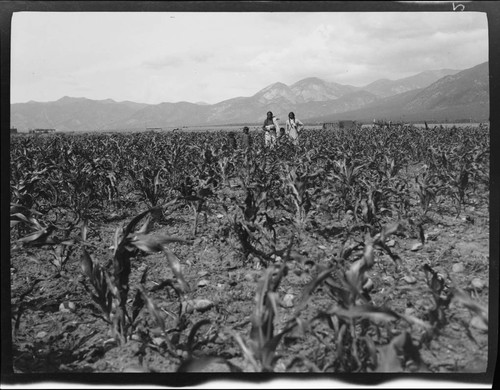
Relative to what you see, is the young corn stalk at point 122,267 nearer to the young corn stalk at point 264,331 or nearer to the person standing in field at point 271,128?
the young corn stalk at point 264,331

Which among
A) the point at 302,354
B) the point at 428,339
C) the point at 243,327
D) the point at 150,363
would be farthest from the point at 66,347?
the point at 428,339

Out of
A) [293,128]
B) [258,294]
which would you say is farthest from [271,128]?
[258,294]

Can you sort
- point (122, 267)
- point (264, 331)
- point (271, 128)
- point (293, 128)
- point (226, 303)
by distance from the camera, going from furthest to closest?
point (271, 128)
point (293, 128)
point (226, 303)
point (122, 267)
point (264, 331)

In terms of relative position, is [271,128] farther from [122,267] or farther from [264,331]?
[264,331]

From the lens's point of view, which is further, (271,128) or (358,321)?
(271,128)

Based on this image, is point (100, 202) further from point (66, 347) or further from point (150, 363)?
point (150, 363)

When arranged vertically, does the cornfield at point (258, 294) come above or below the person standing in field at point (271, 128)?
below

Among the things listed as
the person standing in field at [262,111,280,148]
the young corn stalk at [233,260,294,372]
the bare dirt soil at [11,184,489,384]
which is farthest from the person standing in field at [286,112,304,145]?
the young corn stalk at [233,260,294,372]

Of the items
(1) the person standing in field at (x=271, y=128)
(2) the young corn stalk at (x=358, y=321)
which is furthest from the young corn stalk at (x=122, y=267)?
(1) the person standing in field at (x=271, y=128)

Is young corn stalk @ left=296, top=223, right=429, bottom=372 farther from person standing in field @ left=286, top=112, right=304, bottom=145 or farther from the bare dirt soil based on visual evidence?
person standing in field @ left=286, top=112, right=304, bottom=145

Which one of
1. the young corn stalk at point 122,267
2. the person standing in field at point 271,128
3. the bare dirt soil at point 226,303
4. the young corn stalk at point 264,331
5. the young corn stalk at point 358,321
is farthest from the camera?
the person standing in field at point 271,128

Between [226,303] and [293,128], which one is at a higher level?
[293,128]
